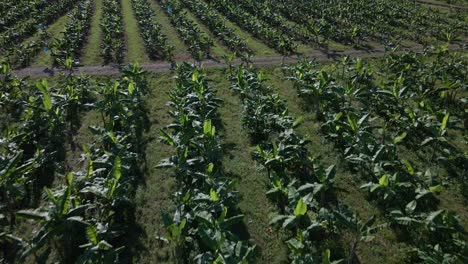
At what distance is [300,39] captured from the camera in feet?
86.6

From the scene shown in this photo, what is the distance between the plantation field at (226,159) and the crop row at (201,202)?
42mm

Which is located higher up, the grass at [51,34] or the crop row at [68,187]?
the crop row at [68,187]

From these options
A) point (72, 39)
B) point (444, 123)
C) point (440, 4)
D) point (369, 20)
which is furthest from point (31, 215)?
point (440, 4)

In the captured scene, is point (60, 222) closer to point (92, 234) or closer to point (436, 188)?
point (92, 234)

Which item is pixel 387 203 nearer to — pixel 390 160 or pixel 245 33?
pixel 390 160

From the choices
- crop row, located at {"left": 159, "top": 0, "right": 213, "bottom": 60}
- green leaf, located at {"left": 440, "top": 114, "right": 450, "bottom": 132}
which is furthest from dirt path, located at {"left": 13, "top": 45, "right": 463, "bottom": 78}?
green leaf, located at {"left": 440, "top": 114, "right": 450, "bottom": 132}

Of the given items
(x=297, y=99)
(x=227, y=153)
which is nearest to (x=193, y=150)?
(x=227, y=153)

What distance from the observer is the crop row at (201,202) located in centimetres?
725

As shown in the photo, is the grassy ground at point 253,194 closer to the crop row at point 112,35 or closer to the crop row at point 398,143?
the crop row at point 398,143

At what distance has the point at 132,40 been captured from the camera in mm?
25078


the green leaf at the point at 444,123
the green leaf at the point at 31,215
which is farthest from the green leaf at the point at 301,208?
the green leaf at the point at 444,123

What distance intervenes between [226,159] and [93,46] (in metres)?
16.8

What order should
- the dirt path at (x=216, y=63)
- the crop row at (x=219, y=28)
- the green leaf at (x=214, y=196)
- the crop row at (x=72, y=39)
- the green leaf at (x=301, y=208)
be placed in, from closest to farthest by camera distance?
the green leaf at (x=301, y=208), the green leaf at (x=214, y=196), the dirt path at (x=216, y=63), the crop row at (x=72, y=39), the crop row at (x=219, y=28)

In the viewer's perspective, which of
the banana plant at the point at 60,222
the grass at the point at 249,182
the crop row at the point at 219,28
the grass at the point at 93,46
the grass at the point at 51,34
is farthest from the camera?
the crop row at the point at 219,28
